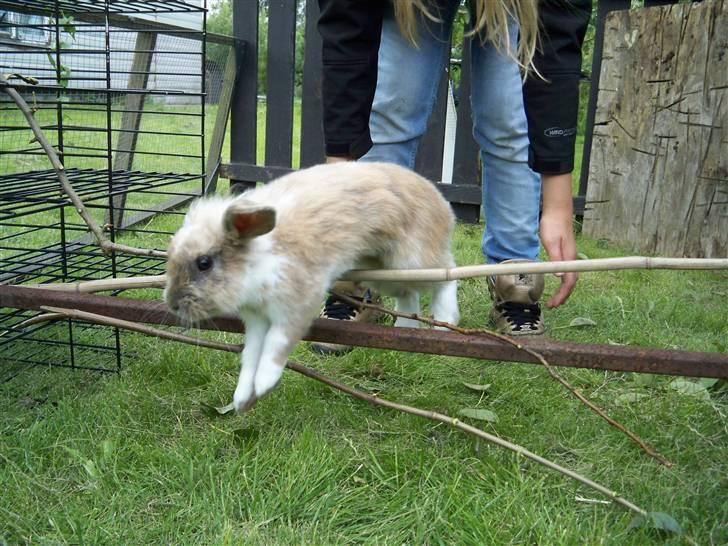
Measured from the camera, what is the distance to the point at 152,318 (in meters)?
1.83

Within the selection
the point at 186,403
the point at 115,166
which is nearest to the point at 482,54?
the point at 186,403

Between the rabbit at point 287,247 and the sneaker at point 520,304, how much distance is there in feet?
1.90

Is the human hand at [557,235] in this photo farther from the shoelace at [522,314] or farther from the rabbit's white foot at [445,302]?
the shoelace at [522,314]

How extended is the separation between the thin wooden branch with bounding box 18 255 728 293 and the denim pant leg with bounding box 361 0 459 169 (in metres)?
0.88

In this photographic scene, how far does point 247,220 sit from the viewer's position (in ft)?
5.31

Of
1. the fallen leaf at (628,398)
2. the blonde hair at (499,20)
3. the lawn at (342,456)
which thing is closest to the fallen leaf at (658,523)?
the lawn at (342,456)

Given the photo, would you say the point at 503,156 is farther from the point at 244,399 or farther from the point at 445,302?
the point at 244,399

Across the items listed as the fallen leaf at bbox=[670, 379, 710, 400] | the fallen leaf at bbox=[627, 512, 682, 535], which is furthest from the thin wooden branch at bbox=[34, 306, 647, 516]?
the fallen leaf at bbox=[670, 379, 710, 400]

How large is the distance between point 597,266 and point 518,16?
2.94 feet

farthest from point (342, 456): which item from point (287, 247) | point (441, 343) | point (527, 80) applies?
point (527, 80)

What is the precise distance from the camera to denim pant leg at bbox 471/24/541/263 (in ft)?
8.18

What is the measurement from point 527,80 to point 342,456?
126 centimetres

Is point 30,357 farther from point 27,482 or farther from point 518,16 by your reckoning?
point 518,16

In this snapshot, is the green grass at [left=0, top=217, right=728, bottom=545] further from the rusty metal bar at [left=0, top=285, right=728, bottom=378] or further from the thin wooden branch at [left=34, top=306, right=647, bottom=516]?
the rusty metal bar at [left=0, top=285, right=728, bottom=378]
